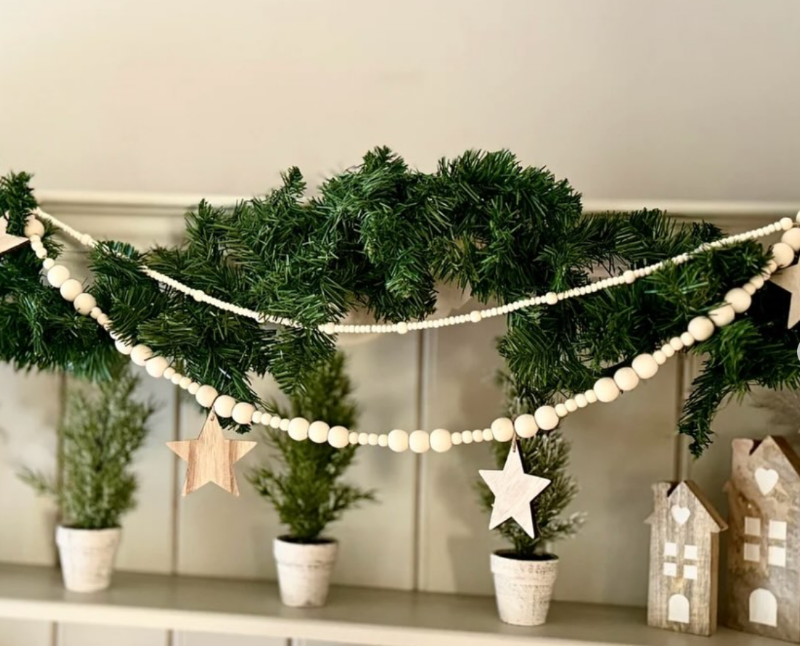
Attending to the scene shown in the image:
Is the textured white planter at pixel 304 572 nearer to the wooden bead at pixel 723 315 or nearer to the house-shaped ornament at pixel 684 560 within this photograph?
the house-shaped ornament at pixel 684 560

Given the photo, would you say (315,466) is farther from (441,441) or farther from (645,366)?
(645,366)

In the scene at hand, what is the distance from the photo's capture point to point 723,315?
2.15 feet

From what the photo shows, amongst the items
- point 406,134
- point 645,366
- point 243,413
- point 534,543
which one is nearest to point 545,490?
point 534,543

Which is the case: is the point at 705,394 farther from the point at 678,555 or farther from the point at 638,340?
the point at 678,555

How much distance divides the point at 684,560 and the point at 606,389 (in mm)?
219

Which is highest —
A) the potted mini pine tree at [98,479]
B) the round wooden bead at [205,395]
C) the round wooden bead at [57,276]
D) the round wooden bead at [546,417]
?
the round wooden bead at [57,276]

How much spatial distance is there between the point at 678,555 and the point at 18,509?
2.28 feet

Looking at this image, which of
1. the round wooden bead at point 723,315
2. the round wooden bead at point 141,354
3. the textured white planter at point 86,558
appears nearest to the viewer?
the round wooden bead at point 723,315

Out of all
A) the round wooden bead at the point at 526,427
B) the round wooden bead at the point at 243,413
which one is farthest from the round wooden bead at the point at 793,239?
the round wooden bead at the point at 243,413

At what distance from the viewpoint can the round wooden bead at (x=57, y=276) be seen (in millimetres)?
770

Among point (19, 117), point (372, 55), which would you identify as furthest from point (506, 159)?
point (19, 117)

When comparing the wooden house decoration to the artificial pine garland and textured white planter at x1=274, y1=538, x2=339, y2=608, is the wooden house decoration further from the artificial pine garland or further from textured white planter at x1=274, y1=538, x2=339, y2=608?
textured white planter at x1=274, y1=538, x2=339, y2=608

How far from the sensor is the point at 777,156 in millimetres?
896

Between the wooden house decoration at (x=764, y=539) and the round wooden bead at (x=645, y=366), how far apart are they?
7.4 inches
